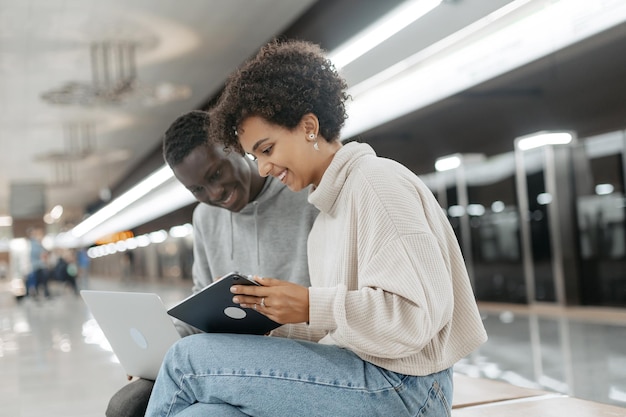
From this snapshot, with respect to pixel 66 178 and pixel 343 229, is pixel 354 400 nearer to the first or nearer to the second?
pixel 343 229

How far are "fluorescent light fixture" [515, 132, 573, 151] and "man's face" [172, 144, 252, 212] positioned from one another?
7474mm

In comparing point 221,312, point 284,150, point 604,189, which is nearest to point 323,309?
point 221,312

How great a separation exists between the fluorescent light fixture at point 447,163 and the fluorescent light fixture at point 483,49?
9.54 ft

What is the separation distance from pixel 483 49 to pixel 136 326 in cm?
375

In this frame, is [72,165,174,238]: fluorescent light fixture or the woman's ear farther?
[72,165,174,238]: fluorescent light fixture

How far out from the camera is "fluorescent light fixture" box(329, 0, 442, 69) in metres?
4.04

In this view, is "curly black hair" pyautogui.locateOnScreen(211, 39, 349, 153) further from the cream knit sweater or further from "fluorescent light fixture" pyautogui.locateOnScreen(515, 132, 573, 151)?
"fluorescent light fixture" pyautogui.locateOnScreen(515, 132, 573, 151)

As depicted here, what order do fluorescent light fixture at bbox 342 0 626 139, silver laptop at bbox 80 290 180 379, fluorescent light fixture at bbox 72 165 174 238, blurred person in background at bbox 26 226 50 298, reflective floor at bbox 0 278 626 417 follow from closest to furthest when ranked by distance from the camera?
1. silver laptop at bbox 80 290 180 379
2. reflective floor at bbox 0 278 626 417
3. fluorescent light fixture at bbox 342 0 626 139
4. fluorescent light fixture at bbox 72 165 174 238
5. blurred person in background at bbox 26 226 50 298

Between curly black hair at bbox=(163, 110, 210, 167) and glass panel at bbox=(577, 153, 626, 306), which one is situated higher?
curly black hair at bbox=(163, 110, 210, 167)

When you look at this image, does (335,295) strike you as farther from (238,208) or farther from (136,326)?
(238,208)

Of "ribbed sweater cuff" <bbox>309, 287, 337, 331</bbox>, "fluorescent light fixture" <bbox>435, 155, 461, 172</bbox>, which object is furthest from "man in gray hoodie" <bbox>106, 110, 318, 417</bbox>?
"fluorescent light fixture" <bbox>435, 155, 461, 172</bbox>

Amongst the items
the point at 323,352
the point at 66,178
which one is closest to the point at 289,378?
the point at 323,352

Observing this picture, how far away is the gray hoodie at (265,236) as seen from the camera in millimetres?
2365

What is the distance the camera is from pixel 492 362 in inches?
199
